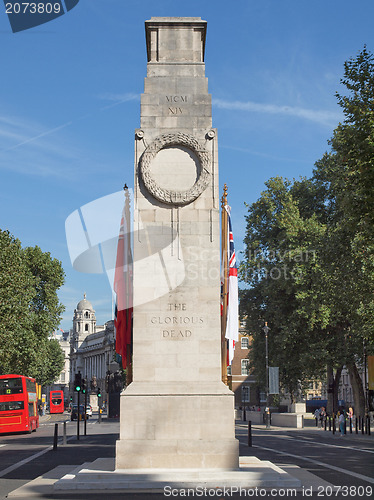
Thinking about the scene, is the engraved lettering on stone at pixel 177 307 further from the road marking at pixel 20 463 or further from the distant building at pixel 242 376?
the distant building at pixel 242 376

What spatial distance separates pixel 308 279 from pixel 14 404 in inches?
918

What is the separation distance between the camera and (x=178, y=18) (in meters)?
19.8

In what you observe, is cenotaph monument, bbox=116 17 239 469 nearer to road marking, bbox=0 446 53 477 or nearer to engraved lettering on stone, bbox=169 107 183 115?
engraved lettering on stone, bbox=169 107 183 115

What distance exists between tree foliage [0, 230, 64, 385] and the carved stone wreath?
1097 inches

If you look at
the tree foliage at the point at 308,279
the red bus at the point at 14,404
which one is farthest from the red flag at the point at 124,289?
the red bus at the point at 14,404

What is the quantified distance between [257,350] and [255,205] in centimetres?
1232

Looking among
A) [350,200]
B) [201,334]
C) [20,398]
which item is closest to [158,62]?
[201,334]

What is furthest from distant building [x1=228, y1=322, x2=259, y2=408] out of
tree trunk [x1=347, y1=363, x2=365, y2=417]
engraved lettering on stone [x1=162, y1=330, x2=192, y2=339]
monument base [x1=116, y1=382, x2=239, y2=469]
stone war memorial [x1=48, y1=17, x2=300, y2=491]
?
monument base [x1=116, y1=382, x2=239, y2=469]

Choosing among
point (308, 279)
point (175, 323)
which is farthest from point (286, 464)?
point (308, 279)

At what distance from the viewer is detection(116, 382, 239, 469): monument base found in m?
17.3

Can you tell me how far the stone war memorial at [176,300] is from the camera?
17281 millimetres

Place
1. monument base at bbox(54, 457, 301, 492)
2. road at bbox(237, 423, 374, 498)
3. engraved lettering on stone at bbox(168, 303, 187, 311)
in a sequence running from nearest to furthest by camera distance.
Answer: monument base at bbox(54, 457, 301, 492), road at bbox(237, 423, 374, 498), engraved lettering on stone at bbox(168, 303, 187, 311)

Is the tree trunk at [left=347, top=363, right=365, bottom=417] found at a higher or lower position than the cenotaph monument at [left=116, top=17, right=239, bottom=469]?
lower

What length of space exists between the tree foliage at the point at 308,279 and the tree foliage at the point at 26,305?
17.8 m
